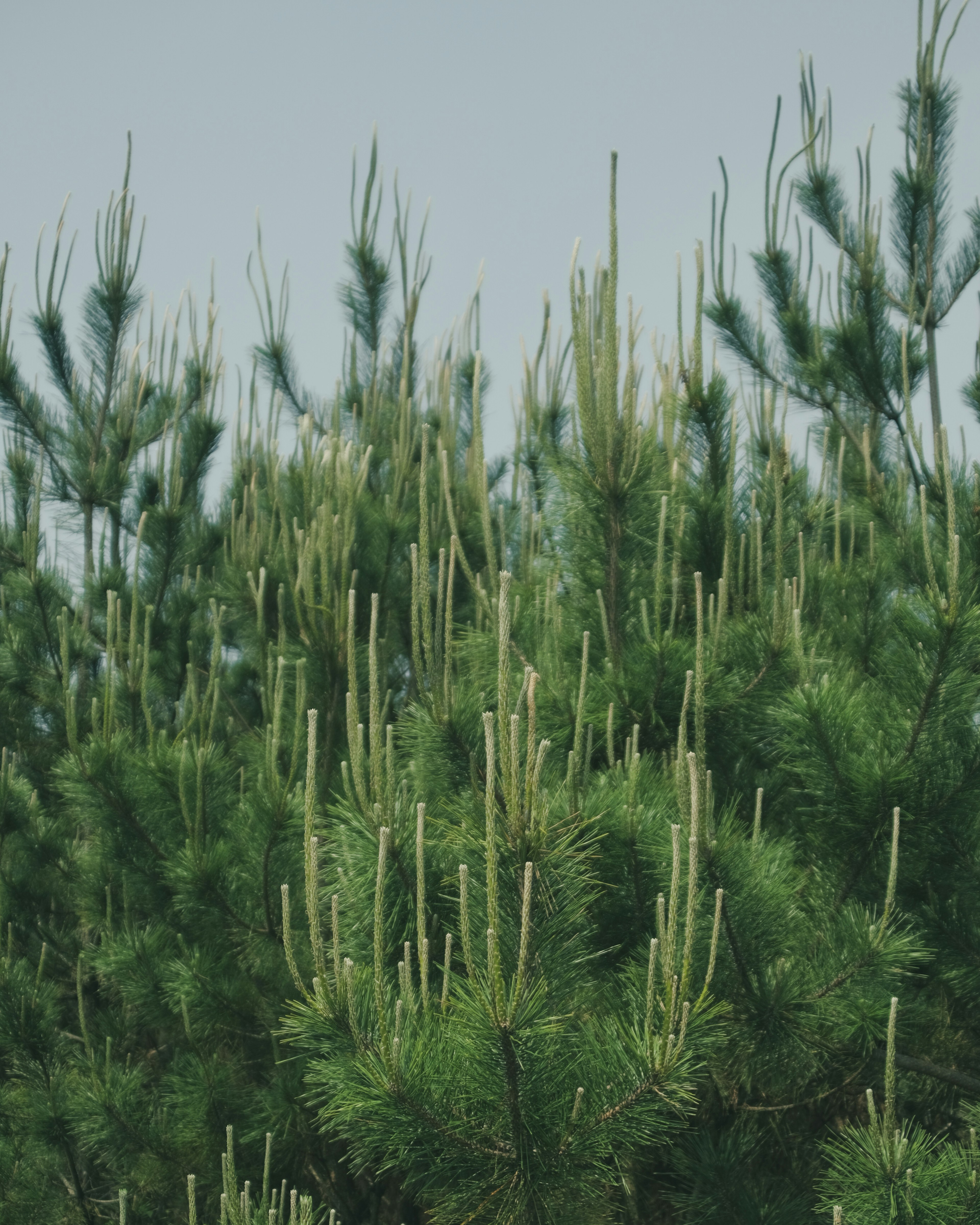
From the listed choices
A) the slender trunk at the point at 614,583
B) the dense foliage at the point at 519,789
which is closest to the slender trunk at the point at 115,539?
the dense foliage at the point at 519,789

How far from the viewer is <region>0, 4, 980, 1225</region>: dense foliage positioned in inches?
84.7

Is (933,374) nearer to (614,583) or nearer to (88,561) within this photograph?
(614,583)

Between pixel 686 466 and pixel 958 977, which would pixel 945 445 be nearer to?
pixel 686 466

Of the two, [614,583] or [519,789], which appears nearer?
[519,789]

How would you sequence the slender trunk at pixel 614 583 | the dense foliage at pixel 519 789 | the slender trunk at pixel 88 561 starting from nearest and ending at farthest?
the dense foliage at pixel 519 789, the slender trunk at pixel 614 583, the slender trunk at pixel 88 561

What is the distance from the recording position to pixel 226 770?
4.09 metres

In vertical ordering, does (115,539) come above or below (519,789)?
above

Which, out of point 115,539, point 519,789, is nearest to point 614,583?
point 519,789

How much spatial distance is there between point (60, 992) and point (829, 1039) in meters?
3.16

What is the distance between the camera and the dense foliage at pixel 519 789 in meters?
2.15

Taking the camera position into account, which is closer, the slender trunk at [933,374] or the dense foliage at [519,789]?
the dense foliage at [519,789]

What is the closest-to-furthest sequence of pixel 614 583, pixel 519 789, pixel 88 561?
pixel 519 789 → pixel 614 583 → pixel 88 561

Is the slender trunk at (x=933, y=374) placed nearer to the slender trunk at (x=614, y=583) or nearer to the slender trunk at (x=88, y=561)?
the slender trunk at (x=614, y=583)

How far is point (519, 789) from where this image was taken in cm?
205
